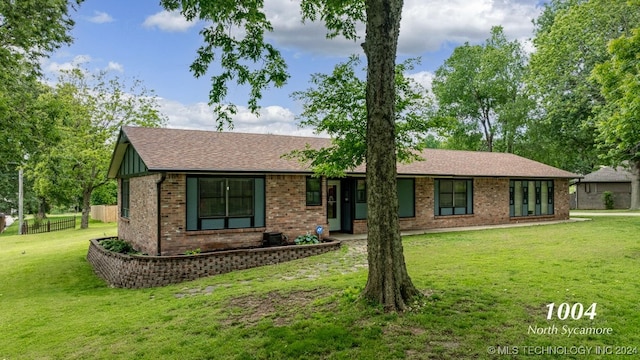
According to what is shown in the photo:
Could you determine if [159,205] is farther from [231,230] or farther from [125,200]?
[125,200]

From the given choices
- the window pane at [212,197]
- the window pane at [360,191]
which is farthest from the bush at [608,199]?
the window pane at [212,197]

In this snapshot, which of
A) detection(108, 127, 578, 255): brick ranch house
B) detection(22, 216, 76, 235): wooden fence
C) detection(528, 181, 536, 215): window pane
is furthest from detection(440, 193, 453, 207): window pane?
detection(22, 216, 76, 235): wooden fence

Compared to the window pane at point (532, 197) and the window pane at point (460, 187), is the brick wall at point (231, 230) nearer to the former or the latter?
the window pane at point (460, 187)

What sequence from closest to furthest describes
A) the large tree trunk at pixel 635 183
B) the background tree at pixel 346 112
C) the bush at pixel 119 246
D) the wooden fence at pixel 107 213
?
the background tree at pixel 346 112
the bush at pixel 119 246
the large tree trunk at pixel 635 183
the wooden fence at pixel 107 213

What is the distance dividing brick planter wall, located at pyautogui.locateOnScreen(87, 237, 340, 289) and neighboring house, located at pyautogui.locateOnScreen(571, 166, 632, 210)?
32435 mm

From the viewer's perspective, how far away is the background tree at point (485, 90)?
3666cm

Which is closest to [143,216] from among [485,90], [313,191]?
[313,191]

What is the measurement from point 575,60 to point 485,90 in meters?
13.9

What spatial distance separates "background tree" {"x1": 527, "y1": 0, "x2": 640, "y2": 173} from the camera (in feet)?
69.4

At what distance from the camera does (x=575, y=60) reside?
76.4 ft

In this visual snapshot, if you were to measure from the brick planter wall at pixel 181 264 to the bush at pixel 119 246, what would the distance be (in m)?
0.87

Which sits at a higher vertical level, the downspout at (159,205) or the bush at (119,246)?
the downspout at (159,205)

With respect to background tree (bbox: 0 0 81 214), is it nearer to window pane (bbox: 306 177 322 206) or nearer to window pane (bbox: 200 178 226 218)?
window pane (bbox: 200 178 226 218)

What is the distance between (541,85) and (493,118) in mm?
13508
